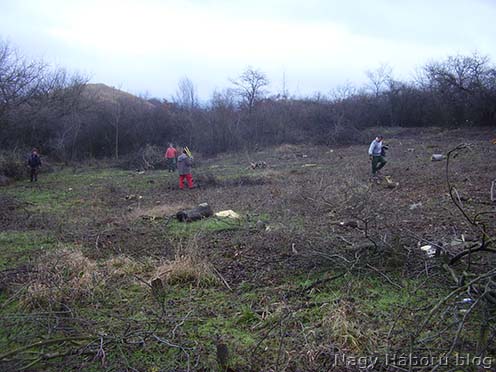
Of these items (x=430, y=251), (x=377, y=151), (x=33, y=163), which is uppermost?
(x=377, y=151)

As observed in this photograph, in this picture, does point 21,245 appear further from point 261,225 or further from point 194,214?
point 261,225

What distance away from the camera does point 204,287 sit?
15.8 ft

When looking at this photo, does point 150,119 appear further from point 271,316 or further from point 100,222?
point 271,316

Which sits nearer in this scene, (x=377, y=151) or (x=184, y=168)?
(x=377, y=151)

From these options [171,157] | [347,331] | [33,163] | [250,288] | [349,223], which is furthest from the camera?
[171,157]

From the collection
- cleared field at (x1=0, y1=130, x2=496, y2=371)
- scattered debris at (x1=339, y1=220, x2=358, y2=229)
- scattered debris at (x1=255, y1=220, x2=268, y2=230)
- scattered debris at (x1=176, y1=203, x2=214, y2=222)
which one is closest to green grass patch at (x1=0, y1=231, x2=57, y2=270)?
cleared field at (x1=0, y1=130, x2=496, y2=371)

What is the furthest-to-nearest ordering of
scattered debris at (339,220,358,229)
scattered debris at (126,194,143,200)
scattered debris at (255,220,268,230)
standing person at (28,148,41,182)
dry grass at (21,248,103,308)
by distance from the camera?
1. standing person at (28,148,41,182)
2. scattered debris at (126,194,143,200)
3. scattered debris at (255,220,268,230)
4. scattered debris at (339,220,358,229)
5. dry grass at (21,248,103,308)

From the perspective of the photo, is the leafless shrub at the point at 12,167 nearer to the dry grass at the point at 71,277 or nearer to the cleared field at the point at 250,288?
the cleared field at the point at 250,288

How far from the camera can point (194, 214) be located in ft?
26.6

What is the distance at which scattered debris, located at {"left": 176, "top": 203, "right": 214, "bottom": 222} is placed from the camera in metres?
8.05

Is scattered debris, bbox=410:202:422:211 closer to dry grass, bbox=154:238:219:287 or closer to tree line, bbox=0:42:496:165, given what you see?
dry grass, bbox=154:238:219:287

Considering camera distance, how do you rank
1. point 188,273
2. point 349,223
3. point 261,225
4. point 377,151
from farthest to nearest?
point 377,151
point 261,225
point 349,223
point 188,273

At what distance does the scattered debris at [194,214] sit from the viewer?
805cm

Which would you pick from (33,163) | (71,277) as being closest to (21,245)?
(71,277)
